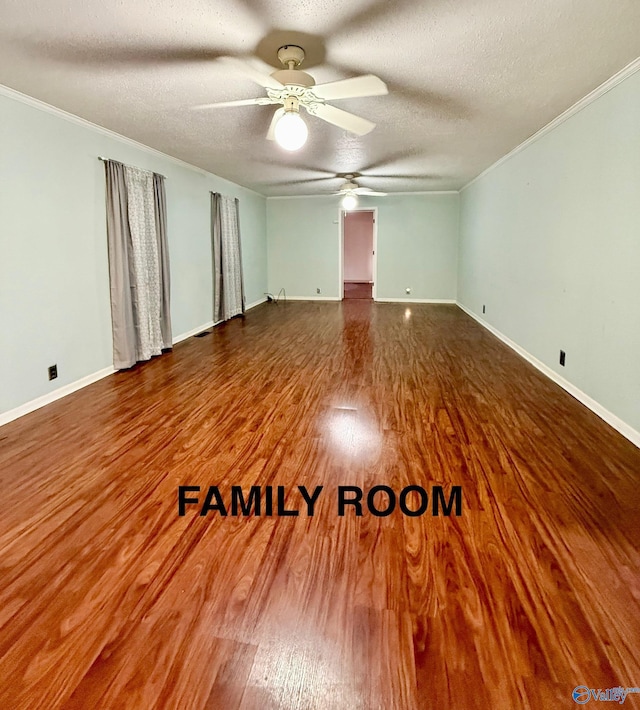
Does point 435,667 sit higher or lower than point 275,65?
lower

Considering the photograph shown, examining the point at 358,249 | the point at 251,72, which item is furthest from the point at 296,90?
A: the point at 358,249

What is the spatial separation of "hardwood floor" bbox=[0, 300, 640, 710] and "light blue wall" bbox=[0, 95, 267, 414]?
477mm

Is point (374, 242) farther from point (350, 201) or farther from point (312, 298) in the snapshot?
point (312, 298)

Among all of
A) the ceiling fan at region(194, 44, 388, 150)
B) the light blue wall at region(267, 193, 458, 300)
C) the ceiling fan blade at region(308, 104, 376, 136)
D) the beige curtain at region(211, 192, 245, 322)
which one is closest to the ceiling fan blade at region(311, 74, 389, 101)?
the ceiling fan at region(194, 44, 388, 150)

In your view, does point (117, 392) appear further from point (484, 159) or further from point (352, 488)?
point (484, 159)

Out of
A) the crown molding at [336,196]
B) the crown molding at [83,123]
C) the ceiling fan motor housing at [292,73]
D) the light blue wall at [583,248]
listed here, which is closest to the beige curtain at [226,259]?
the crown molding at [83,123]

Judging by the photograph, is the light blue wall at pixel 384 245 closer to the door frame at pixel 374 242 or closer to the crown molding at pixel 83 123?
the door frame at pixel 374 242

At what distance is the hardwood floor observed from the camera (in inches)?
49.7

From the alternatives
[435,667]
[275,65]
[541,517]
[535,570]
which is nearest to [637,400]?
[541,517]

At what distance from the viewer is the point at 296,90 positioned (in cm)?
255

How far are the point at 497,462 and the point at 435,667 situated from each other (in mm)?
1476

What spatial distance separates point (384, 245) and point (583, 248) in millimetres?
6144

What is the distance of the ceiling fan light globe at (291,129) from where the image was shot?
264 centimetres

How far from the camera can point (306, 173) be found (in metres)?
6.52
